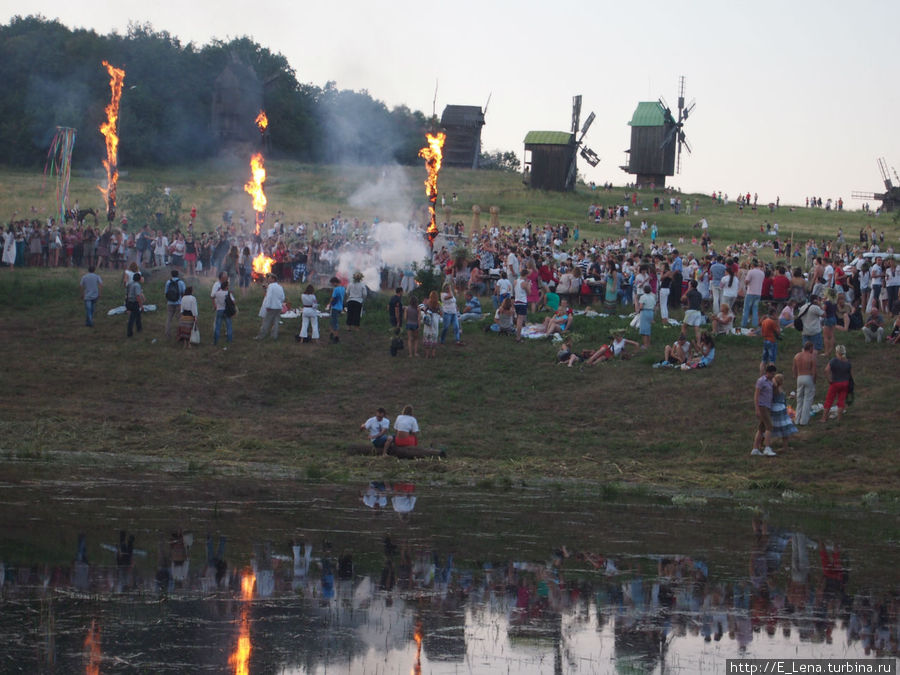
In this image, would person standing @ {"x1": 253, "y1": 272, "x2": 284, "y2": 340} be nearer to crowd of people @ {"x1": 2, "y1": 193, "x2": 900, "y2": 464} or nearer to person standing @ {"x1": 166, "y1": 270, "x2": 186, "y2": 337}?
crowd of people @ {"x1": 2, "y1": 193, "x2": 900, "y2": 464}

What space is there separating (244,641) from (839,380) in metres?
15.4

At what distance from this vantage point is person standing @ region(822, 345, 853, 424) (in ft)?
70.4

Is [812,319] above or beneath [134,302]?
above

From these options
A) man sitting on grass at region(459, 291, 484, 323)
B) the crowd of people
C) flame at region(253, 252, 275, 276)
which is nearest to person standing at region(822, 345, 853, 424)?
the crowd of people

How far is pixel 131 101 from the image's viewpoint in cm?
7531

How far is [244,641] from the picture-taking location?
31.7 ft

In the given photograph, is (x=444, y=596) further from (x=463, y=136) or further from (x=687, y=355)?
(x=463, y=136)

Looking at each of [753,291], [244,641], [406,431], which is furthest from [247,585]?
[753,291]

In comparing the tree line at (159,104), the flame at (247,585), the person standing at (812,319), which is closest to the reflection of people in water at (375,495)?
the flame at (247,585)

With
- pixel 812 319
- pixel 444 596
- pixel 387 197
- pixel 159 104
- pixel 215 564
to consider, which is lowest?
pixel 215 564

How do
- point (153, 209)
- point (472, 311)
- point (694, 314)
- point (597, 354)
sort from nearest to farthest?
point (597, 354), point (694, 314), point (472, 311), point (153, 209)

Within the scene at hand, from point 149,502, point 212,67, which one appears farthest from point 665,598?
point 212,67

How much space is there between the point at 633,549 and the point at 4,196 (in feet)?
167

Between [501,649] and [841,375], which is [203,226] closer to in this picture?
[841,375]
